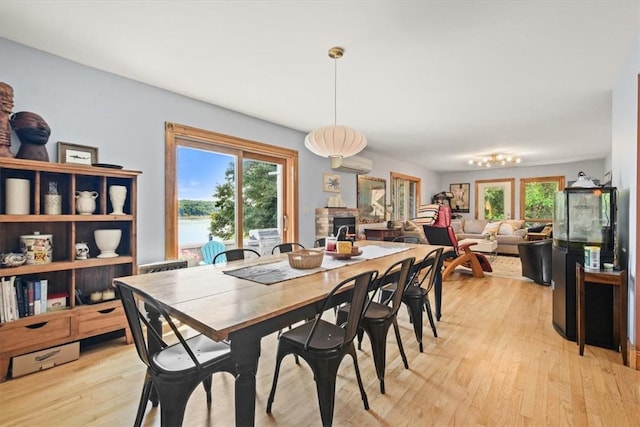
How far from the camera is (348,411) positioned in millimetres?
1721

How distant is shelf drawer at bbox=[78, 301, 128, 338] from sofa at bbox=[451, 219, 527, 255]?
739cm

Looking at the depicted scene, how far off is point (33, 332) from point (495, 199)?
33.0ft

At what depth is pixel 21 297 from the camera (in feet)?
7.09

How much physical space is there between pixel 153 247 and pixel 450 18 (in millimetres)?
3265

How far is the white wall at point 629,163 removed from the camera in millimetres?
2195

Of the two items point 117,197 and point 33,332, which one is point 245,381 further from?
point 117,197

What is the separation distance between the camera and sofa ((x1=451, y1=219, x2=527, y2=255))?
7.29 m

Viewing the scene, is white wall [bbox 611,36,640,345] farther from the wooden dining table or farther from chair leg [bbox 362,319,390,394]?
the wooden dining table

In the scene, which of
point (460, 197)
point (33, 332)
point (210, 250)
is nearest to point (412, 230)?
point (460, 197)

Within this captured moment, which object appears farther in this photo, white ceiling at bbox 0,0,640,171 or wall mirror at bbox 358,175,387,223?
wall mirror at bbox 358,175,387,223

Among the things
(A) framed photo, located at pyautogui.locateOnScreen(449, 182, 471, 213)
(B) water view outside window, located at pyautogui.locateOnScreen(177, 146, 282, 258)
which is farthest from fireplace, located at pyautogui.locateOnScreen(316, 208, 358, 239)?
(A) framed photo, located at pyautogui.locateOnScreen(449, 182, 471, 213)

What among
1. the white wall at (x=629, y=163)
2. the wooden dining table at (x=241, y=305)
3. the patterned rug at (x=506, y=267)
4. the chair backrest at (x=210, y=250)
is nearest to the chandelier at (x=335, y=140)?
the wooden dining table at (x=241, y=305)

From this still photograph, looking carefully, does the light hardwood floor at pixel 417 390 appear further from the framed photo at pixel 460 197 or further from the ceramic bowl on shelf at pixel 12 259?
the framed photo at pixel 460 197

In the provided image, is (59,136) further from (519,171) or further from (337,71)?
(519,171)
